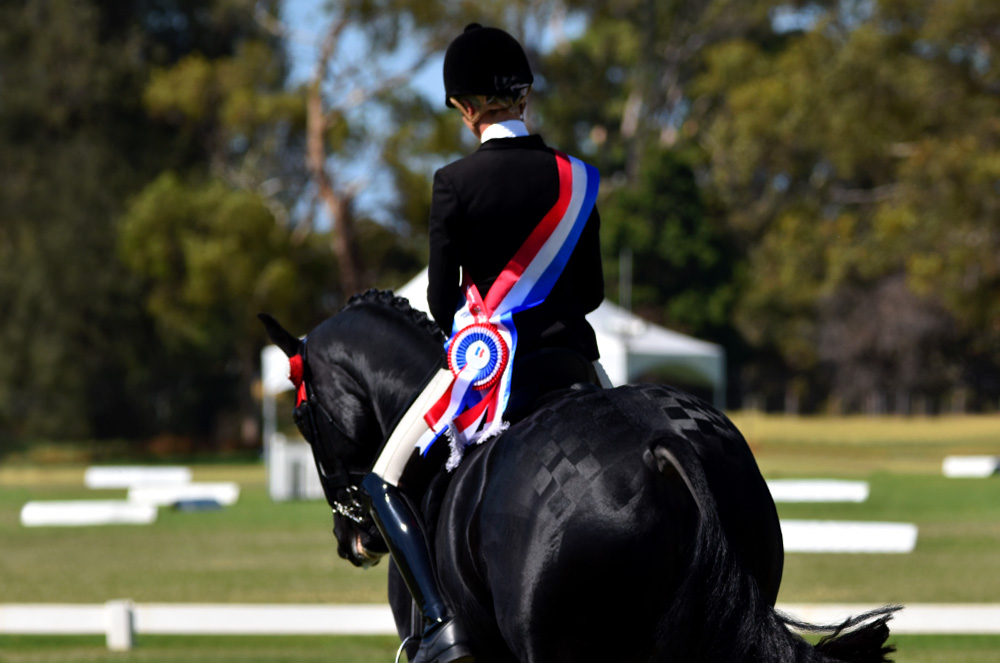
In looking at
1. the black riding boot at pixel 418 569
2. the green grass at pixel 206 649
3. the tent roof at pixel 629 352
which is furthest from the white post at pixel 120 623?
the tent roof at pixel 629 352

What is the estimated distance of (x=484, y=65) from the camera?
4367mm

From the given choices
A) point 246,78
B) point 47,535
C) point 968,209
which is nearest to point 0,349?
point 246,78

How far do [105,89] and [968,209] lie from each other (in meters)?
27.3

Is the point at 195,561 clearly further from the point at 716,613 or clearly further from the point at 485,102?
the point at 716,613

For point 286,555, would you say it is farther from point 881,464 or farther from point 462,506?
point 881,464

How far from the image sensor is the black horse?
3.44 m

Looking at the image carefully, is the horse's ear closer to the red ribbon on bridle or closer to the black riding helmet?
the red ribbon on bridle

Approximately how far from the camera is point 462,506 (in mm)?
4000

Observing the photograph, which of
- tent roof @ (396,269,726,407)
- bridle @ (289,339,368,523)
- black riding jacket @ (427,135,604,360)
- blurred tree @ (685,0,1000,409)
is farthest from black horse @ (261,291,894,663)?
blurred tree @ (685,0,1000,409)

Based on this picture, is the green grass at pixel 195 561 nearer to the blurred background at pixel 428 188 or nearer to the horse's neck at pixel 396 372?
the horse's neck at pixel 396 372

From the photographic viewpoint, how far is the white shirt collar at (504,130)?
4414mm

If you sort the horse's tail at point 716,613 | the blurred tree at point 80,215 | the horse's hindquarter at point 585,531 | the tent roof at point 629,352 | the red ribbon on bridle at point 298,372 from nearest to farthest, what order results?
the horse's tail at point 716,613 < the horse's hindquarter at point 585,531 < the red ribbon on bridle at point 298,372 < the tent roof at point 629,352 < the blurred tree at point 80,215

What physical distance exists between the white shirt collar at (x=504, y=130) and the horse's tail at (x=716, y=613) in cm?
135

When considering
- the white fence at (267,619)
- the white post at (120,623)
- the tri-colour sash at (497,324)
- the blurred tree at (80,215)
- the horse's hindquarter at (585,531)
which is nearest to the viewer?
the horse's hindquarter at (585,531)
